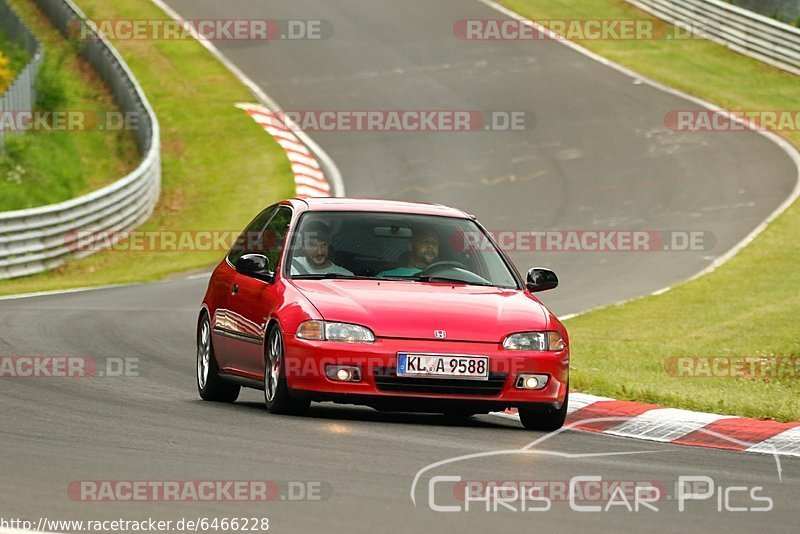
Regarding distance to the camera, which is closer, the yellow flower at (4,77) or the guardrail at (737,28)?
the yellow flower at (4,77)

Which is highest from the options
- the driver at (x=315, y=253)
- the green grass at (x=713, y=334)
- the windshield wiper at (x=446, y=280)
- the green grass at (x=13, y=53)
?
the driver at (x=315, y=253)

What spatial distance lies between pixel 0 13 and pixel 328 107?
31.4ft

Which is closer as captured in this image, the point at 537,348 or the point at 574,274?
the point at 537,348

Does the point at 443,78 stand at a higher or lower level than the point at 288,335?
lower

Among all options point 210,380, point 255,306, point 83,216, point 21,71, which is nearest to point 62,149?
point 21,71

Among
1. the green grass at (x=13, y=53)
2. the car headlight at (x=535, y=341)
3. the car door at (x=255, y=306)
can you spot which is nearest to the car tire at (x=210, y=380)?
the car door at (x=255, y=306)

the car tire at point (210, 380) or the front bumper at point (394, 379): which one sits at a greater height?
the front bumper at point (394, 379)

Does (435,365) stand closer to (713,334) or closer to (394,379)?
(394,379)

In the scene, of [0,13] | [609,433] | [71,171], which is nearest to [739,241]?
[71,171]

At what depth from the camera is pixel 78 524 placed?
6.18 meters

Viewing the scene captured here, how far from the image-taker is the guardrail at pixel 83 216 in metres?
23.9

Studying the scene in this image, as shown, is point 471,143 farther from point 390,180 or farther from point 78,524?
point 78,524

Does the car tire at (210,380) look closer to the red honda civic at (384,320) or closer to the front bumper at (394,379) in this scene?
the red honda civic at (384,320)

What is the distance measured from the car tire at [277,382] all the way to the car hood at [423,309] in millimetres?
348
